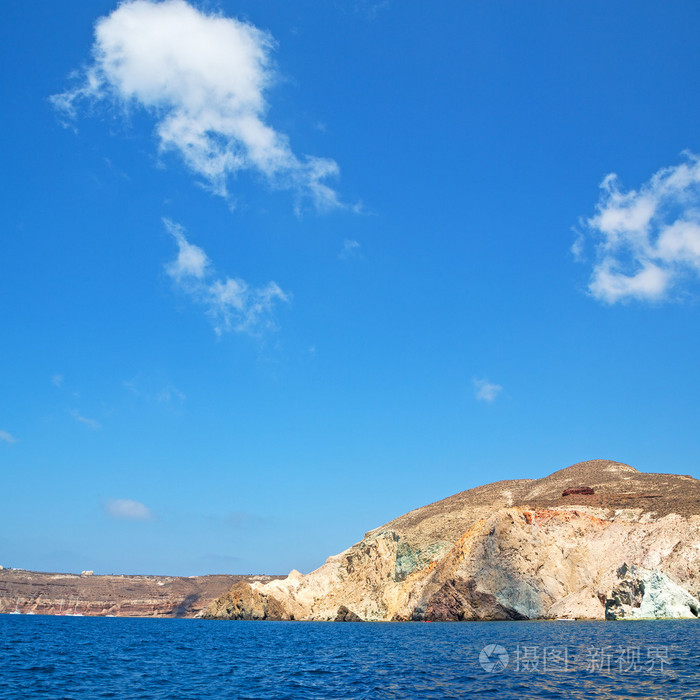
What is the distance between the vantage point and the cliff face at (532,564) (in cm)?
6600

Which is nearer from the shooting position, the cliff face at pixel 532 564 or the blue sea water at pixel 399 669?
the blue sea water at pixel 399 669

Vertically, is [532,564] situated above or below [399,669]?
above

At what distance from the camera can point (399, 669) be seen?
102 feet

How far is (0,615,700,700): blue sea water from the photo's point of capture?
958 inches

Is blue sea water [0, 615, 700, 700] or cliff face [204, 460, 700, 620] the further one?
cliff face [204, 460, 700, 620]

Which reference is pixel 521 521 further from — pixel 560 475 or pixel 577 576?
pixel 560 475

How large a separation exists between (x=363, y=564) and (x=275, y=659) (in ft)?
194

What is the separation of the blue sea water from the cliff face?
1906cm

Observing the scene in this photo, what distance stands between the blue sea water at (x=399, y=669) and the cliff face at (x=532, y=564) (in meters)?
19.1

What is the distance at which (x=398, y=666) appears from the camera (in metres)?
32.4

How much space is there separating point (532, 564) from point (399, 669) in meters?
46.9

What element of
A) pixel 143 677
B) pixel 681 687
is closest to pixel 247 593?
pixel 143 677

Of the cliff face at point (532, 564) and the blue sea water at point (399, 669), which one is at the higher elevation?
the cliff face at point (532, 564)

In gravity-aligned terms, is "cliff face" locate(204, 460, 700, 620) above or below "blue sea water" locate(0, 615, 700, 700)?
above
